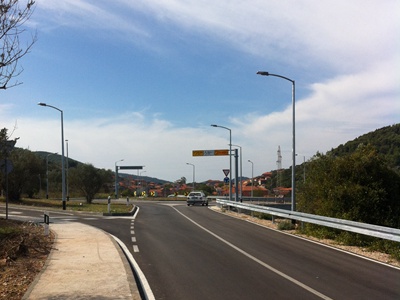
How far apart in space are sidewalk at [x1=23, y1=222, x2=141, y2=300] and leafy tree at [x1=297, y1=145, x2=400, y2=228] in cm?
954

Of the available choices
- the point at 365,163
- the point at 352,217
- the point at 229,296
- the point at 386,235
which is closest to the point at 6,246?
the point at 229,296

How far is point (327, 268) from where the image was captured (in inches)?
389

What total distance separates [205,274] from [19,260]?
15.6ft

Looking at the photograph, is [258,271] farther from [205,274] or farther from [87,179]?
[87,179]

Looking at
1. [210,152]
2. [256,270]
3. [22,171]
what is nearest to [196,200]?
[210,152]

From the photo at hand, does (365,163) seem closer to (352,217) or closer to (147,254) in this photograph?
(352,217)

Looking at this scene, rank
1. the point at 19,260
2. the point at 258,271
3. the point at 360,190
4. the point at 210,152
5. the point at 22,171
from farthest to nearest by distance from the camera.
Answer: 1. the point at 210,152
2. the point at 22,171
3. the point at 360,190
4. the point at 19,260
5. the point at 258,271

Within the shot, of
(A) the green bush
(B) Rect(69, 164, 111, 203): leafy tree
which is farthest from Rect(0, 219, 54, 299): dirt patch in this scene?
(B) Rect(69, 164, 111, 203): leafy tree

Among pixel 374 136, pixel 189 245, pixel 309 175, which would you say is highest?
pixel 374 136

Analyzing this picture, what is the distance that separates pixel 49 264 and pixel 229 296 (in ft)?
15.9

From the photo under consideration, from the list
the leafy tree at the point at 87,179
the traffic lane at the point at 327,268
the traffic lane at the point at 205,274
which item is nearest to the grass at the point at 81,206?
the leafy tree at the point at 87,179

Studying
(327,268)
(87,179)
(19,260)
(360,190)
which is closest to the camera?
(327,268)

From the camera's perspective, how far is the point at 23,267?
375 inches

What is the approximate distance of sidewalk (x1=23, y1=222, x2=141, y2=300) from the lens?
7.12 m
